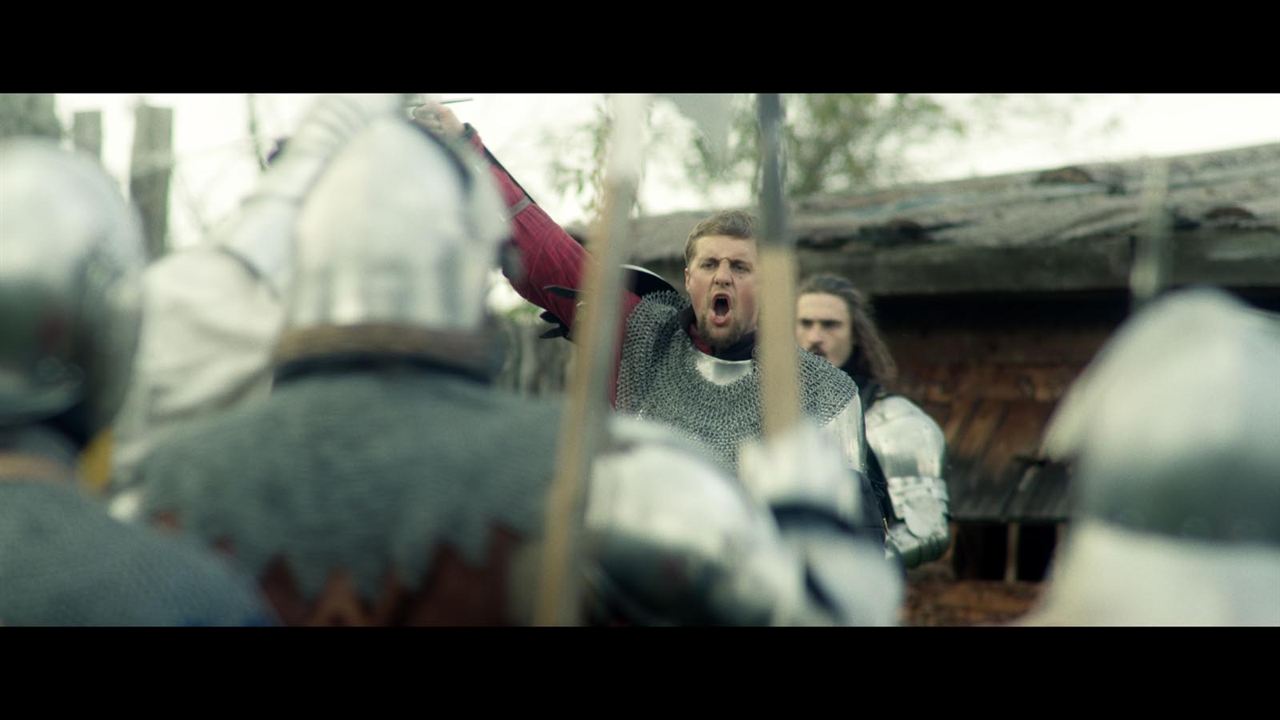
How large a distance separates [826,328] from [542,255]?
1018 millimetres

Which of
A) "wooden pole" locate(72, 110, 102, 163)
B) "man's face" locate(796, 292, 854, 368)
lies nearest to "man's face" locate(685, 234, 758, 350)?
"man's face" locate(796, 292, 854, 368)

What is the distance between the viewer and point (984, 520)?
5824 mm

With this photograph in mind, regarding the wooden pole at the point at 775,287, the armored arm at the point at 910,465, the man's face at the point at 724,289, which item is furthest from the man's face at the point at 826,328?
the wooden pole at the point at 775,287

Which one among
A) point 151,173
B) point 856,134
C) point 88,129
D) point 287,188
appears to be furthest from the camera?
point 856,134

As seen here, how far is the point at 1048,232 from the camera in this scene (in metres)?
5.67

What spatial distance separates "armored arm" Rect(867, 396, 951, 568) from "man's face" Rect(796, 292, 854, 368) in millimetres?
181

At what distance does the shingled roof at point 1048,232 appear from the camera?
5.16 m

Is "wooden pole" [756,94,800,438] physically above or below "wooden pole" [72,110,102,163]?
below

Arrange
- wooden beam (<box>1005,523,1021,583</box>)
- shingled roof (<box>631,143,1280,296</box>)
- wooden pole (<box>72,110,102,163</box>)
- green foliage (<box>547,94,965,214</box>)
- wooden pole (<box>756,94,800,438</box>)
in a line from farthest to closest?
1. green foliage (<box>547,94,965,214</box>)
2. wooden beam (<box>1005,523,1021,583</box>)
3. shingled roof (<box>631,143,1280,296</box>)
4. wooden pole (<box>72,110,102,163</box>)
5. wooden pole (<box>756,94,800,438</box>)

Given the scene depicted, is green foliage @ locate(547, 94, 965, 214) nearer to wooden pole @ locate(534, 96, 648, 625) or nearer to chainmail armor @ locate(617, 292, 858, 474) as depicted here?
chainmail armor @ locate(617, 292, 858, 474)

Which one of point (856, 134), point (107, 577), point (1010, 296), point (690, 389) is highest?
point (856, 134)

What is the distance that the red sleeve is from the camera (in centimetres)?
361

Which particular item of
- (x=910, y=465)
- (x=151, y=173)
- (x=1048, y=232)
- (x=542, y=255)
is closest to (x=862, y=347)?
(x=910, y=465)

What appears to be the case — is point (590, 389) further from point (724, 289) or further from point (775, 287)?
point (724, 289)
